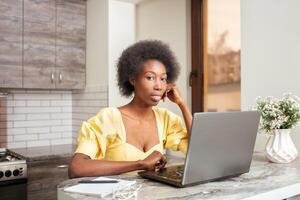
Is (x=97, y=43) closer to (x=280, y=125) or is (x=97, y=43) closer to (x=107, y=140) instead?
(x=107, y=140)

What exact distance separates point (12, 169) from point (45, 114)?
951mm

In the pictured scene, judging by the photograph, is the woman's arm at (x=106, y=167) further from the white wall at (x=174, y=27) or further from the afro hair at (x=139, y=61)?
the white wall at (x=174, y=27)

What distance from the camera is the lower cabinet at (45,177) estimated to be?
261 centimetres

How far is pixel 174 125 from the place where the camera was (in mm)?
1671

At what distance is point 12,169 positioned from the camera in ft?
8.17

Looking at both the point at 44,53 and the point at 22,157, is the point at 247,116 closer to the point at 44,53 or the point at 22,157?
the point at 22,157

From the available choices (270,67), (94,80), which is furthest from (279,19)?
(94,80)

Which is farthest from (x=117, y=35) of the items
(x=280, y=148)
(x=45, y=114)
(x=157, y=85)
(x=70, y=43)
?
(x=280, y=148)

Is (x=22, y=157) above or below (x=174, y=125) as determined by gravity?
below

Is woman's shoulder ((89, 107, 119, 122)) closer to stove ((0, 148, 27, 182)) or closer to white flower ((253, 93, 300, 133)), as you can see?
white flower ((253, 93, 300, 133))

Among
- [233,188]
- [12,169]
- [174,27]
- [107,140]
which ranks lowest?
[12,169]

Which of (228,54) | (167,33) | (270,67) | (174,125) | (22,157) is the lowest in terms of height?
(22,157)

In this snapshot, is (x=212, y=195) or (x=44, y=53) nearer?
(x=212, y=195)

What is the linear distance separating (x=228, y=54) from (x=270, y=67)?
525mm
